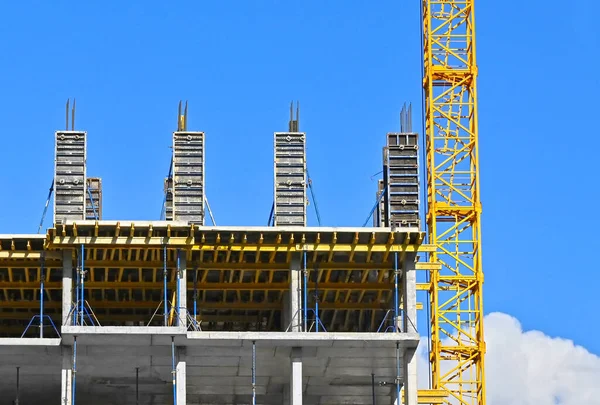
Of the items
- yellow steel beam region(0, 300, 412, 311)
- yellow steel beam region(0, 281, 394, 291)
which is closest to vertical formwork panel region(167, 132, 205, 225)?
yellow steel beam region(0, 281, 394, 291)

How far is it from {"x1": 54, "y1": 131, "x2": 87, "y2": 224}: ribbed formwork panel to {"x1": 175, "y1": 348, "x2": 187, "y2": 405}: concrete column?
28.2 ft

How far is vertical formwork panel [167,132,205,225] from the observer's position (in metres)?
89.8

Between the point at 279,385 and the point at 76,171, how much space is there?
46.2 feet

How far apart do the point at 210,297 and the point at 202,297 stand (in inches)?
24.3

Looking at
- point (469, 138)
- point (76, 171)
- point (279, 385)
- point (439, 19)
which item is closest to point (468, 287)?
point (469, 138)

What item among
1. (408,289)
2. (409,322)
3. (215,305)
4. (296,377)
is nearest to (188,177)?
(215,305)

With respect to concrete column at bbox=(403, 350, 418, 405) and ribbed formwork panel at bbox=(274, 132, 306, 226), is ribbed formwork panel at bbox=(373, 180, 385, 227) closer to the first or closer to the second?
ribbed formwork panel at bbox=(274, 132, 306, 226)

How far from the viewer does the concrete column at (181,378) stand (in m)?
85.8

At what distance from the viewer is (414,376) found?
88.0 m

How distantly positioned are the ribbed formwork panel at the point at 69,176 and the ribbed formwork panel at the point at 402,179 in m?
14.4

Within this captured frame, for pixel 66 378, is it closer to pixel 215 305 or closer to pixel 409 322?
pixel 215 305

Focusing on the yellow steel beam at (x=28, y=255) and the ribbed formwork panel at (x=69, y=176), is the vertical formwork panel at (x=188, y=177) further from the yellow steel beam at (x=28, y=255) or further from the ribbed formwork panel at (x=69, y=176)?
the yellow steel beam at (x=28, y=255)

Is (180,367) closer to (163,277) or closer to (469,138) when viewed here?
(163,277)

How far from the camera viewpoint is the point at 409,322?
87688mm
